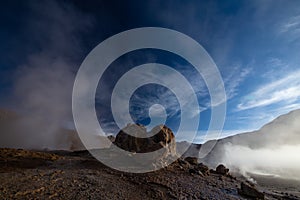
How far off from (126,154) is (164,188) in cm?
812

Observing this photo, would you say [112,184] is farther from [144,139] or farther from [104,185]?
[144,139]

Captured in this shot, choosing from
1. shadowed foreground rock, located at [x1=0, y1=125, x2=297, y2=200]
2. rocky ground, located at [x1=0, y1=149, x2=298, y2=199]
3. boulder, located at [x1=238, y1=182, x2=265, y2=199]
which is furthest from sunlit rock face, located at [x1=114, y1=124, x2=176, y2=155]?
boulder, located at [x1=238, y1=182, x2=265, y2=199]

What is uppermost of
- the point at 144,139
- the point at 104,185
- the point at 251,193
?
the point at 144,139

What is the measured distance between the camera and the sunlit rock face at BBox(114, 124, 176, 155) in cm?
2438

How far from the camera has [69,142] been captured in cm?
10262

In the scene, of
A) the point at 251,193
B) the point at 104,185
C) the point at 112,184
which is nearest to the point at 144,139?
the point at 112,184

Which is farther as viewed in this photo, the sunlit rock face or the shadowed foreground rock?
the sunlit rock face

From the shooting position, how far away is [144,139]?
25.4 metres

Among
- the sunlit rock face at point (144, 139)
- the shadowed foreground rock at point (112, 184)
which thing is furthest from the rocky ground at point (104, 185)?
the sunlit rock face at point (144, 139)

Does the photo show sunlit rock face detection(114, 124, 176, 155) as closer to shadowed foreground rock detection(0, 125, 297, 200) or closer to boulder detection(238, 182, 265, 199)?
shadowed foreground rock detection(0, 125, 297, 200)

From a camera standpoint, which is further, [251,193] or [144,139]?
[144,139]

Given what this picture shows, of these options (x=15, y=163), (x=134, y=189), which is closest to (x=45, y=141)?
(x=15, y=163)

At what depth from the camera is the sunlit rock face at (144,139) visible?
2438 centimetres

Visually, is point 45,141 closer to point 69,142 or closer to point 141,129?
point 69,142
